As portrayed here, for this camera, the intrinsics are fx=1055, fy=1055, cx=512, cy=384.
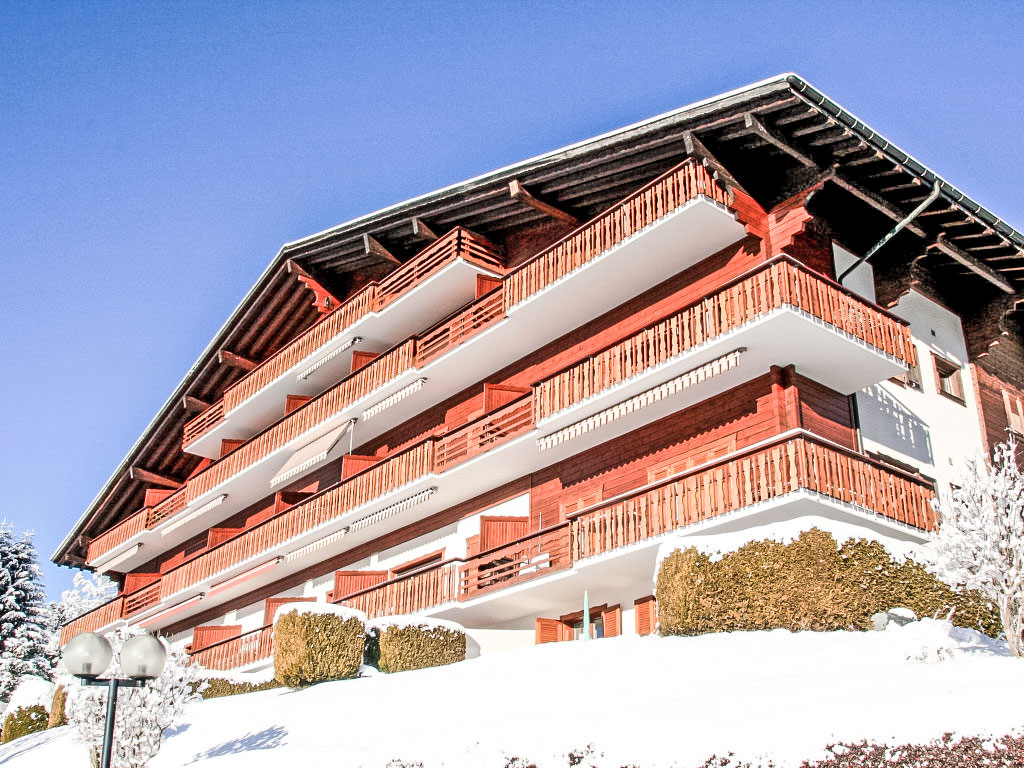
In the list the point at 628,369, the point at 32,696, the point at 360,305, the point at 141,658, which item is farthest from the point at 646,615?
the point at 32,696

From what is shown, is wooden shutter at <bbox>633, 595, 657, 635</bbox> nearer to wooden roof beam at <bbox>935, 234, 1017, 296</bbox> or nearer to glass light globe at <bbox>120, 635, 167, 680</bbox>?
wooden roof beam at <bbox>935, 234, 1017, 296</bbox>

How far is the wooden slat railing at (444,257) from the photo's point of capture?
2433 centimetres

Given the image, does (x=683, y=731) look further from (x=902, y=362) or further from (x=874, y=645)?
(x=902, y=362)

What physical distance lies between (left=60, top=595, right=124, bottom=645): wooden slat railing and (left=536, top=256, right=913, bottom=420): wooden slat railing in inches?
862

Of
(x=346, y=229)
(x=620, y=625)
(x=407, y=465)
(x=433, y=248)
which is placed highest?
(x=346, y=229)

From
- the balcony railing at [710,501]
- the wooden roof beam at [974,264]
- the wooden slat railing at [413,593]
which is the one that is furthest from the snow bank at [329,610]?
the wooden roof beam at [974,264]

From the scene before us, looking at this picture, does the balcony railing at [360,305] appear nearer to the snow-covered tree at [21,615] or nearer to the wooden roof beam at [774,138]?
the wooden roof beam at [774,138]

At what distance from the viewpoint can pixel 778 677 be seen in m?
12.0

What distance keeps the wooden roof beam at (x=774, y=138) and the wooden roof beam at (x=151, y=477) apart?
26935mm

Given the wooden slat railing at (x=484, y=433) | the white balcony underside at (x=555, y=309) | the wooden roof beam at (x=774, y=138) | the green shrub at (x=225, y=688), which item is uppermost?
the wooden roof beam at (x=774, y=138)

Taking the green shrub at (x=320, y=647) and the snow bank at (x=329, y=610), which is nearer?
the green shrub at (x=320, y=647)

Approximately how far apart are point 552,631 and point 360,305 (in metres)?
10.8

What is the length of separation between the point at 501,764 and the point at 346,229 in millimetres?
19220

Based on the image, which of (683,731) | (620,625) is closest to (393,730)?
(683,731)
